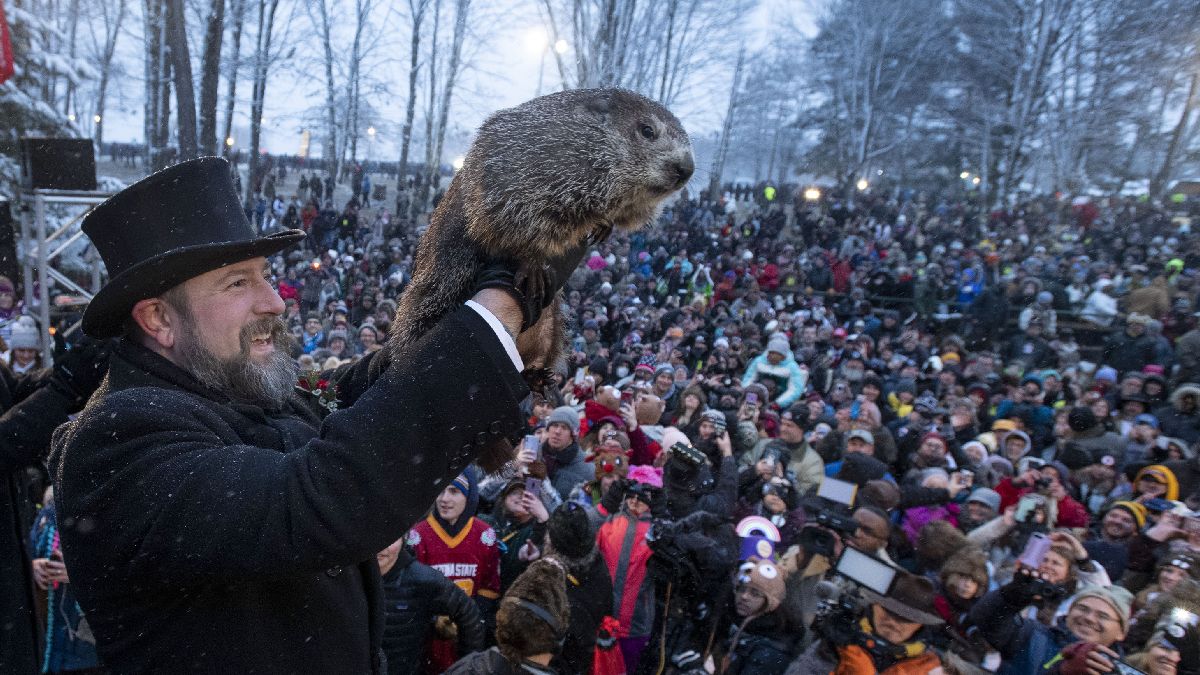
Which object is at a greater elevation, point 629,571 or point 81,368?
point 81,368

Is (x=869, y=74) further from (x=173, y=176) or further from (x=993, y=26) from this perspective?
(x=173, y=176)

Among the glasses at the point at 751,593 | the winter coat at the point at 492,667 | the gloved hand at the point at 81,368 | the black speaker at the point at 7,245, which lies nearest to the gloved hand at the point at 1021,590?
the glasses at the point at 751,593

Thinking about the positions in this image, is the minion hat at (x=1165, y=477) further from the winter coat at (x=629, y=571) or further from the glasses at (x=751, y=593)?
the winter coat at (x=629, y=571)

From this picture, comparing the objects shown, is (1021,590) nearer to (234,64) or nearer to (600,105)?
(600,105)

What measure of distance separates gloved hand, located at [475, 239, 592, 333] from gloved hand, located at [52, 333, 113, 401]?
186 centimetres

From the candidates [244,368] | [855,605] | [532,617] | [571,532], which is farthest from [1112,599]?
[244,368]

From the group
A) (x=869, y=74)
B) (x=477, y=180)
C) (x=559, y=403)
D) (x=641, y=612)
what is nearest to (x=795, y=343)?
(x=559, y=403)

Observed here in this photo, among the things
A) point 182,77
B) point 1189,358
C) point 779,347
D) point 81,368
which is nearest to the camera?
point 81,368

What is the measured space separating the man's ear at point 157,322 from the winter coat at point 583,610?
9.56 feet

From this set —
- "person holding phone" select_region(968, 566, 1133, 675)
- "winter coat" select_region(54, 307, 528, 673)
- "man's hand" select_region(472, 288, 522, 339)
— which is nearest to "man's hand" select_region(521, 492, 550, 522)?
"person holding phone" select_region(968, 566, 1133, 675)

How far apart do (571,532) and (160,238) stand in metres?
2.90

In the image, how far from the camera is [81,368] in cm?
Answer: 257

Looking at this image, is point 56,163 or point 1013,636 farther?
point 56,163

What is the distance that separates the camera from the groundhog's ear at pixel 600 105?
1.89 meters
